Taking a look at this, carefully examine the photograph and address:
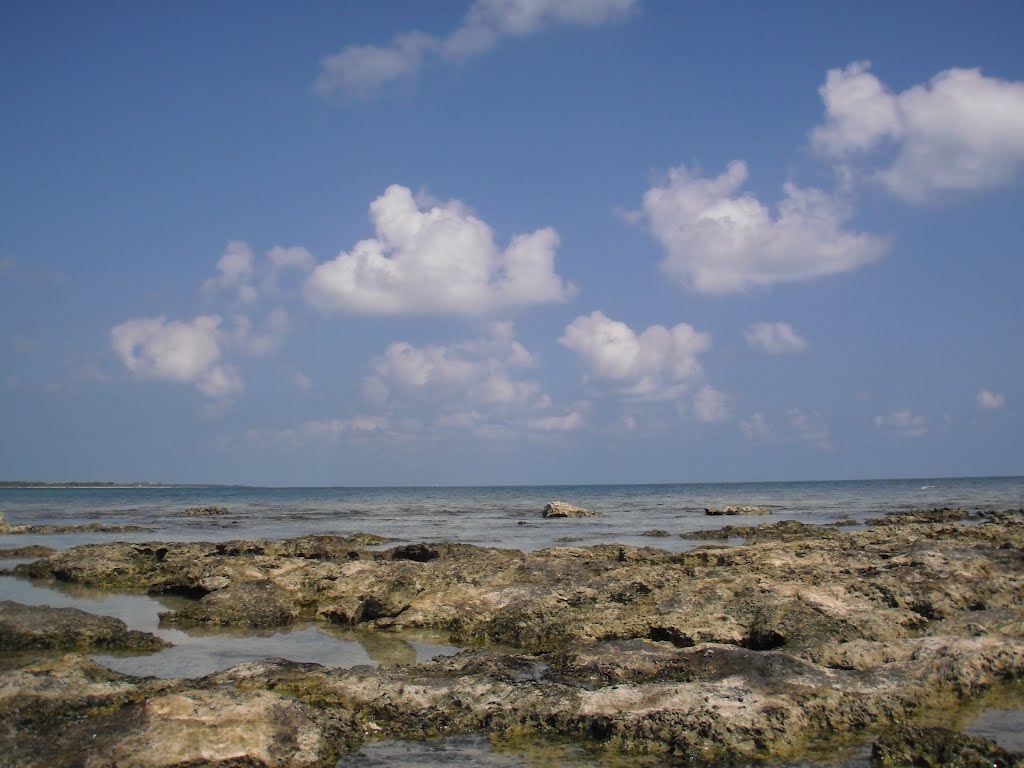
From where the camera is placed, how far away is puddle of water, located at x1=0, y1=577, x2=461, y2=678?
35.4 ft

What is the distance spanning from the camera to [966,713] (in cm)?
809

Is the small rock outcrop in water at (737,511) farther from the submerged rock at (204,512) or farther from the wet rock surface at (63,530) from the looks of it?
the submerged rock at (204,512)

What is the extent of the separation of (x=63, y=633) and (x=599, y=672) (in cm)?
842

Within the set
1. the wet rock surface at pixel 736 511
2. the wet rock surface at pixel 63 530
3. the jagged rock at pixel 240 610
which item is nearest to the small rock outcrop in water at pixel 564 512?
the wet rock surface at pixel 736 511

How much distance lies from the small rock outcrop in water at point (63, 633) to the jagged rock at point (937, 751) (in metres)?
10.1

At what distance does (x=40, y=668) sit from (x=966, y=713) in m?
10.3

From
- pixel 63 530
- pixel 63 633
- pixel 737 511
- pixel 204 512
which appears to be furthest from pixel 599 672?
pixel 204 512

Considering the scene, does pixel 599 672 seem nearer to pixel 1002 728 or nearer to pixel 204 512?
pixel 1002 728

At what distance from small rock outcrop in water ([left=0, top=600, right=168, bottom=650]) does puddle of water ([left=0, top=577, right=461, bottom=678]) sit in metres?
0.43

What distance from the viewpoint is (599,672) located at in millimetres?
9008

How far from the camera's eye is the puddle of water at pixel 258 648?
35.4ft

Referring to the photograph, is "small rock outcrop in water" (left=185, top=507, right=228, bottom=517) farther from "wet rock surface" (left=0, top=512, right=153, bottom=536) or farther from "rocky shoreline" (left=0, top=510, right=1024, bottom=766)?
"rocky shoreline" (left=0, top=510, right=1024, bottom=766)

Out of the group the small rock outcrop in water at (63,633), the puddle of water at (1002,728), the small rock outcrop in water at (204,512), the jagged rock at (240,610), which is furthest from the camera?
the small rock outcrop in water at (204,512)

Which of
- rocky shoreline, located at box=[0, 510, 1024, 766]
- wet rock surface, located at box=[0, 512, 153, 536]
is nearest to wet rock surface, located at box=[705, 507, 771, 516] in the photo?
rocky shoreline, located at box=[0, 510, 1024, 766]
